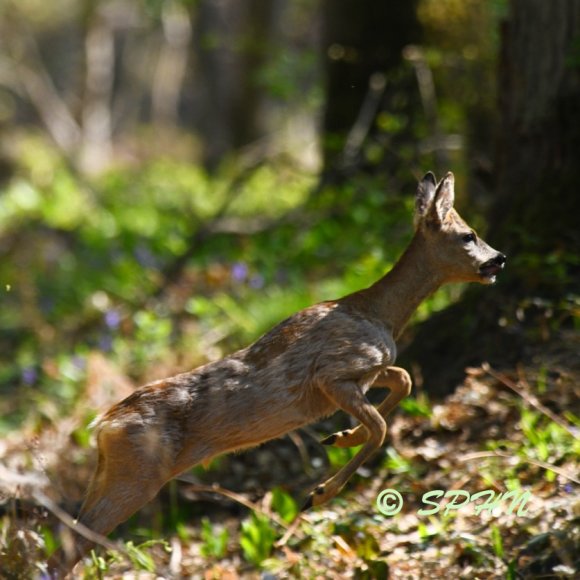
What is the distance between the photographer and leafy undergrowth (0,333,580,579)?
15.4 ft

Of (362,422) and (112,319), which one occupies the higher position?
(362,422)

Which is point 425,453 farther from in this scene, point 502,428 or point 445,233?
point 445,233

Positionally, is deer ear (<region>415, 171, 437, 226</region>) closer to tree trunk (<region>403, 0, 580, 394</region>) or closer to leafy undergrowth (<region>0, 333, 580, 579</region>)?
leafy undergrowth (<region>0, 333, 580, 579</region>)

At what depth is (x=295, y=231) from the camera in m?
10.7

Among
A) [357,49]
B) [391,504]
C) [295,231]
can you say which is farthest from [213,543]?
[357,49]

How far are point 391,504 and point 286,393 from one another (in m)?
1.47

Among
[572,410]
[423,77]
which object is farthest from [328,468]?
[423,77]

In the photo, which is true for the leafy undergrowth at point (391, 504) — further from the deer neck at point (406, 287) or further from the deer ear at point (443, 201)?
the deer ear at point (443, 201)

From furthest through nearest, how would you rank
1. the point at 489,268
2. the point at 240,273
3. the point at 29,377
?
the point at 240,273 < the point at 29,377 < the point at 489,268

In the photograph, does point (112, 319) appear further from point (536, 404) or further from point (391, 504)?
point (536, 404)

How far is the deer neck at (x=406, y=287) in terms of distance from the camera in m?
4.65

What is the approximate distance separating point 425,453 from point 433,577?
1.05 m

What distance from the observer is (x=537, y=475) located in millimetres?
5312

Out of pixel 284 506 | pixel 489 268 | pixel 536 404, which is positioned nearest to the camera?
pixel 489 268
